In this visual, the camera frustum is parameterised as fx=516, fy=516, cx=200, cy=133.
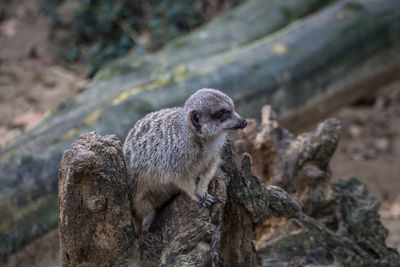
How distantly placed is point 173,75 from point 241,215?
225cm

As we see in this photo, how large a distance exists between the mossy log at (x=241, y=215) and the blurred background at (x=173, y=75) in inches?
48.8

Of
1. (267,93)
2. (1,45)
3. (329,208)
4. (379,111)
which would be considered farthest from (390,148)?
(1,45)

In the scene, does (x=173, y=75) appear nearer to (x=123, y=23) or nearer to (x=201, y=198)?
(x=123, y=23)

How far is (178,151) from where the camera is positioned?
2.54 metres

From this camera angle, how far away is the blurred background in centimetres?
369

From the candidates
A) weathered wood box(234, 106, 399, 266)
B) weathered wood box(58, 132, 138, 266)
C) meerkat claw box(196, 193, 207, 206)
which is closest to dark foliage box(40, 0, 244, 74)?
weathered wood box(234, 106, 399, 266)

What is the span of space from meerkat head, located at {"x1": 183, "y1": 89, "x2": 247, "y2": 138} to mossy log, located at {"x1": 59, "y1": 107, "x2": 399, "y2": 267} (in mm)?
128

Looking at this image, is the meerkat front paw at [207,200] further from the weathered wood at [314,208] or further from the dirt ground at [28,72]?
→ the dirt ground at [28,72]

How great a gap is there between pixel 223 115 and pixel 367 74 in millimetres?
3164

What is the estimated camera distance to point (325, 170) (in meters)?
3.00

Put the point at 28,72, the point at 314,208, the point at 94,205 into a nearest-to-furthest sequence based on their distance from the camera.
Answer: the point at 94,205, the point at 314,208, the point at 28,72

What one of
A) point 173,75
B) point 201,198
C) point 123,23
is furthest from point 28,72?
point 201,198

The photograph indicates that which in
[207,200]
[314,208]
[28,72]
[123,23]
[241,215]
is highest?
[123,23]

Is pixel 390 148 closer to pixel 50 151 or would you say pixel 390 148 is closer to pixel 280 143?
pixel 280 143
